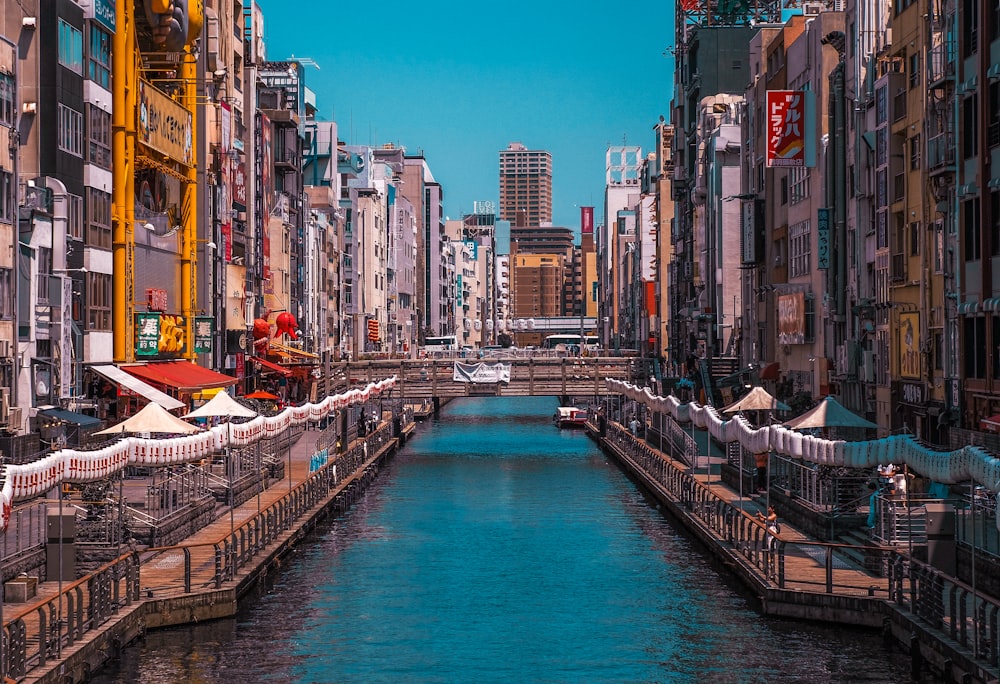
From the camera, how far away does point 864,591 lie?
3647 cm

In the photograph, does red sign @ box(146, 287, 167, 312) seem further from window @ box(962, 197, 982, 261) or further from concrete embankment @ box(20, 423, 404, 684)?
window @ box(962, 197, 982, 261)

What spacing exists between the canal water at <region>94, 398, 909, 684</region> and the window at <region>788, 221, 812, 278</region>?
1828 cm

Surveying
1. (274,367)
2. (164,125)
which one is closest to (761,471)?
(164,125)

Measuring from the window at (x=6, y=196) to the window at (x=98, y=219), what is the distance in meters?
11.3

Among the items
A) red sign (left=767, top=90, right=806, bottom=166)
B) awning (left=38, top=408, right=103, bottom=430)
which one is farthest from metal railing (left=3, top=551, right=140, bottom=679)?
red sign (left=767, top=90, right=806, bottom=166)

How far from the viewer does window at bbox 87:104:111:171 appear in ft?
210

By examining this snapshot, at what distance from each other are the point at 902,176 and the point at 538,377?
53.2m

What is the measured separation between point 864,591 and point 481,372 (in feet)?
246

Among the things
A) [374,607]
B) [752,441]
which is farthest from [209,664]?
[752,441]

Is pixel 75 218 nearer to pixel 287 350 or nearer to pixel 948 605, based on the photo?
pixel 948 605

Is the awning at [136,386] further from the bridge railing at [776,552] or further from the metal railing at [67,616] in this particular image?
the metal railing at [67,616]

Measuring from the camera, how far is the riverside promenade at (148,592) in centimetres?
2849

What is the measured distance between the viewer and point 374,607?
4125 cm

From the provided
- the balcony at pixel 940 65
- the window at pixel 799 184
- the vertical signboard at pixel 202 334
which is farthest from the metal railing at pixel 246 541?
the window at pixel 799 184
